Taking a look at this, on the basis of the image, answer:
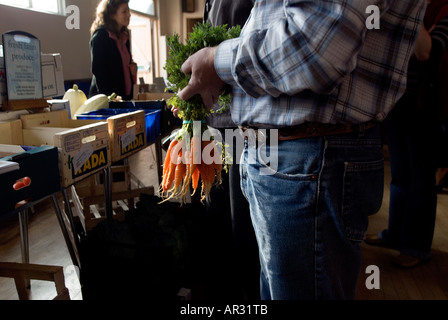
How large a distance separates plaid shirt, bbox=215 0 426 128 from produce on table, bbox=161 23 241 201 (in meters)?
0.11

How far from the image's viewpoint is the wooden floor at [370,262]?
189 cm

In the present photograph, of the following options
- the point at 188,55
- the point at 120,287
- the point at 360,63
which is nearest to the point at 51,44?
the point at 120,287

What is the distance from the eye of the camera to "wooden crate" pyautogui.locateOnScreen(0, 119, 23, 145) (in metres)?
1.45

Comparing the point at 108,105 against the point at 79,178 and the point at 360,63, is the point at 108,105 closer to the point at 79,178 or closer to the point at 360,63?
the point at 79,178

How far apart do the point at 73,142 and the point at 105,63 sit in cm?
205

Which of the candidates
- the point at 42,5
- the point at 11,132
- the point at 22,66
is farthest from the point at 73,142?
the point at 42,5

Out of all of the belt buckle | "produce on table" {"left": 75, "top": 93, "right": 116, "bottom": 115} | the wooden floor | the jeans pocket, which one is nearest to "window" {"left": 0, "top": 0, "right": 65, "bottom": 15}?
the wooden floor

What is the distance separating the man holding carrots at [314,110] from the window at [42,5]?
4.05m

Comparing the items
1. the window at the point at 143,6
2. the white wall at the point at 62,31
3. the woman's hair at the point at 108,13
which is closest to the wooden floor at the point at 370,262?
the woman's hair at the point at 108,13

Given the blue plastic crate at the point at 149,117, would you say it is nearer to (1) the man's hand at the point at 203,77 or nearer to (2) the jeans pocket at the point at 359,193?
(1) the man's hand at the point at 203,77

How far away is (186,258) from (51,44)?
12.7 feet

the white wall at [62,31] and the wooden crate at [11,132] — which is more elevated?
the white wall at [62,31]

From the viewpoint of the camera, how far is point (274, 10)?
2.47ft

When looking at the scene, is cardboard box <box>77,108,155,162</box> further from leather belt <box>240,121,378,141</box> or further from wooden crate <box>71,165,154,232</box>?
leather belt <box>240,121,378,141</box>
